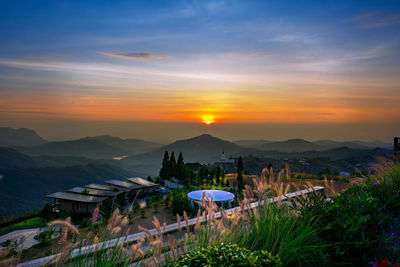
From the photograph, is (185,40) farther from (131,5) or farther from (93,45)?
(93,45)

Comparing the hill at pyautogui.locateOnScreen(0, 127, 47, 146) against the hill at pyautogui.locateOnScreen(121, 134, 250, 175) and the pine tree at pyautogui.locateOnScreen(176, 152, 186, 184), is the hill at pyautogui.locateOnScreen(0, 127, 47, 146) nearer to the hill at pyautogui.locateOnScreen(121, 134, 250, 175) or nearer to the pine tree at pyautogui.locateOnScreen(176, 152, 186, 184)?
the hill at pyautogui.locateOnScreen(121, 134, 250, 175)

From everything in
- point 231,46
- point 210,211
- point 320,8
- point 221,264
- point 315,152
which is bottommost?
point 315,152

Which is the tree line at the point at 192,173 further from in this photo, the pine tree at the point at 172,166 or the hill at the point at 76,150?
the hill at the point at 76,150

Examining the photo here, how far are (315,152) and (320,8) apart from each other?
60068mm

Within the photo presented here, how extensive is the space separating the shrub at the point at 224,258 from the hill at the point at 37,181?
253ft

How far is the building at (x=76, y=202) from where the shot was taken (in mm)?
15372

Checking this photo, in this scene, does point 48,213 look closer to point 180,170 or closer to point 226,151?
point 180,170

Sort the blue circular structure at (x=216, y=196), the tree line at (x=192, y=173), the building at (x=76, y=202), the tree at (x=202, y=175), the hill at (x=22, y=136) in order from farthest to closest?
the hill at (x=22, y=136) → the tree at (x=202, y=175) → the tree line at (x=192, y=173) → the building at (x=76, y=202) → the blue circular structure at (x=216, y=196)

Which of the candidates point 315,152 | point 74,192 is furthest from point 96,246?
point 315,152

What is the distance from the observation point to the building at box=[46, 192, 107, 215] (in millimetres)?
15372

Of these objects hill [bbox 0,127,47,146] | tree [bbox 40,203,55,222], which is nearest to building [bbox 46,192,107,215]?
tree [bbox 40,203,55,222]

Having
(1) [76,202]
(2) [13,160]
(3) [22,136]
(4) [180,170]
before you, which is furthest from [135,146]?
(1) [76,202]

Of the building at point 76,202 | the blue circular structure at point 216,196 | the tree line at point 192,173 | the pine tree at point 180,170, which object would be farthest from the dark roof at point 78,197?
the pine tree at point 180,170

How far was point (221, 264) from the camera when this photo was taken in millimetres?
1783
